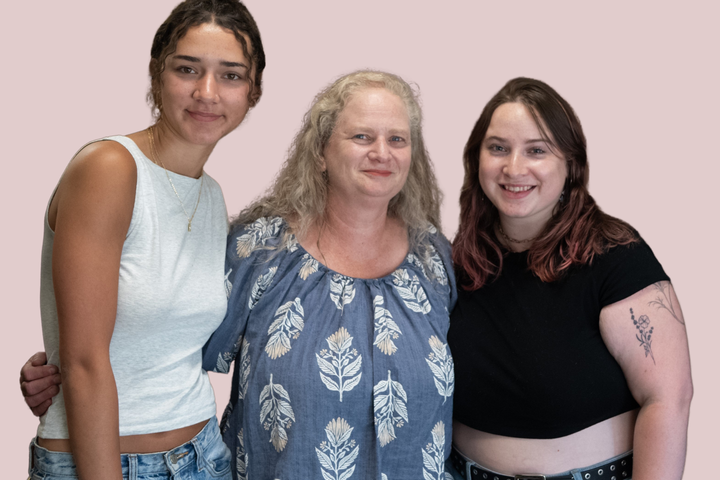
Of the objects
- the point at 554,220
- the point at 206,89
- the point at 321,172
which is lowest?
the point at 554,220

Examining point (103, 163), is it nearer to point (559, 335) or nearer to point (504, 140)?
point (504, 140)

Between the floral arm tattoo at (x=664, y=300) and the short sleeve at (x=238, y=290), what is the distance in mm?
Answer: 1605

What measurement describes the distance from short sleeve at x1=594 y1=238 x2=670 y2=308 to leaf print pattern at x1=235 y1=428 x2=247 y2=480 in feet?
5.45

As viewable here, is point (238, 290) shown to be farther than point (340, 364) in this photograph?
Yes

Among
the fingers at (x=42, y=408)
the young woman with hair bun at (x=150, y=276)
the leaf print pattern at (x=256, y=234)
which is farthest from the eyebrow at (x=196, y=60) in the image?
the fingers at (x=42, y=408)

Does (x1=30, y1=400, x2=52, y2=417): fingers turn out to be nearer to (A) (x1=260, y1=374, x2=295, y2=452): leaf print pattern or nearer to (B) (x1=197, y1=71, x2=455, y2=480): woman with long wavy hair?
(B) (x1=197, y1=71, x2=455, y2=480): woman with long wavy hair

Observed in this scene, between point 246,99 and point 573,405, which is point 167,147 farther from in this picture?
point 573,405

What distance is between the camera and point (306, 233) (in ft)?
10.1

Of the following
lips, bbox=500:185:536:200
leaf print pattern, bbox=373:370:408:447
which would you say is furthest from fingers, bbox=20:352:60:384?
lips, bbox=500:185:536:200

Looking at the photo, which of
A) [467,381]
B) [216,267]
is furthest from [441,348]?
[216,267]

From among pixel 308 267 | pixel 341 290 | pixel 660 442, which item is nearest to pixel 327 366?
pixel 341 290

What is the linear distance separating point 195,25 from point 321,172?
0.88 metres

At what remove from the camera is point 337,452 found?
2.74m

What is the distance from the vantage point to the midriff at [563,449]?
2852 mm
